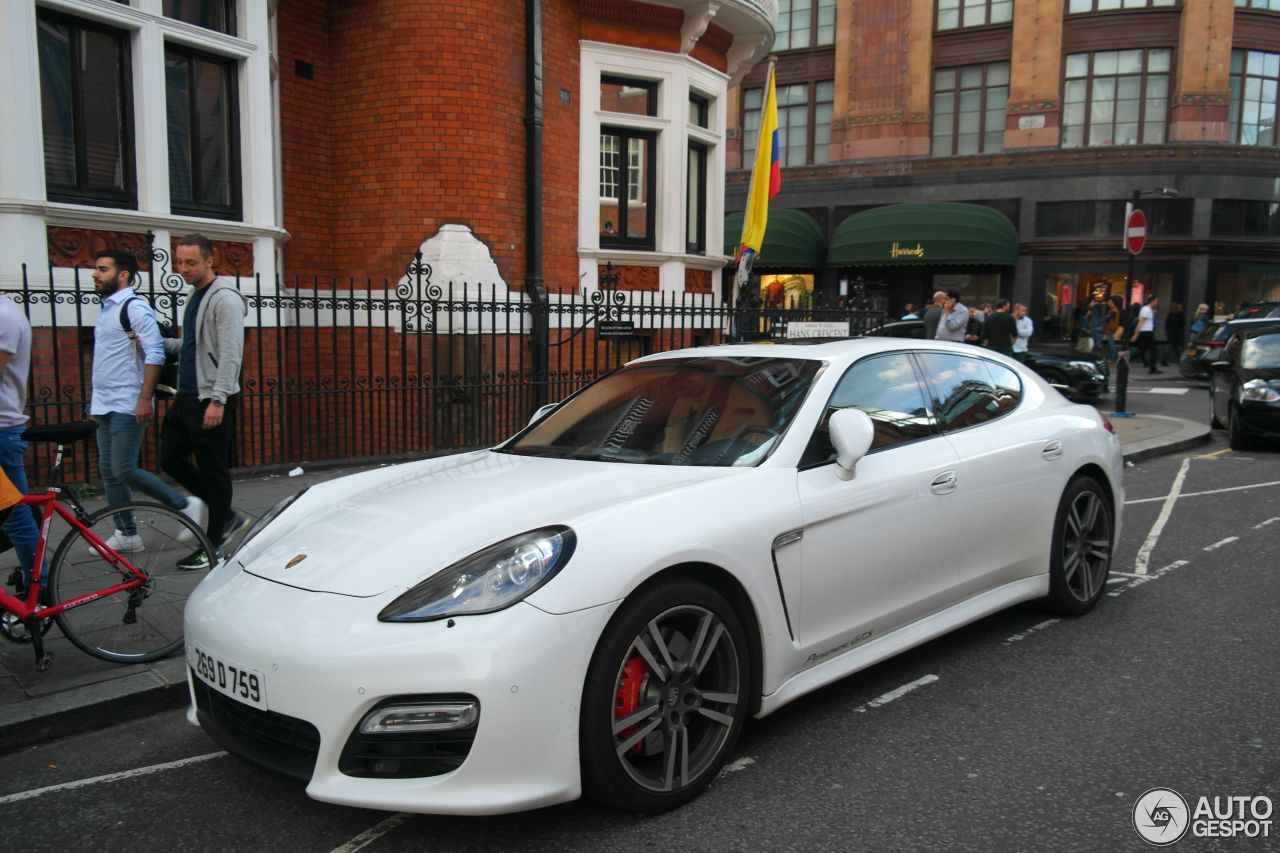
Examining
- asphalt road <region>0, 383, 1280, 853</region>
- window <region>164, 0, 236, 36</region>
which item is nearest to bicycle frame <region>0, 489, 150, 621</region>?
asphalt road <region>0, 383, 1280, 853</region>

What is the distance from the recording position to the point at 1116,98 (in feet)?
88.7

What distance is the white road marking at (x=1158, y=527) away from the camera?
6249 mm

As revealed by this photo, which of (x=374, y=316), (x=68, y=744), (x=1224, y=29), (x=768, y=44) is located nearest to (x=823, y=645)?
(x=68, y=744)

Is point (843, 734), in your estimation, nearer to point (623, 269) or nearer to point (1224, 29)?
point (623, 269)

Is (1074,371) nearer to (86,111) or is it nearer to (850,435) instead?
(850,435)

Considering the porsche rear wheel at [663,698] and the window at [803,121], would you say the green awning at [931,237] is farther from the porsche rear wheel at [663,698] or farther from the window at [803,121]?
the porsche rear wheel at [663,698]

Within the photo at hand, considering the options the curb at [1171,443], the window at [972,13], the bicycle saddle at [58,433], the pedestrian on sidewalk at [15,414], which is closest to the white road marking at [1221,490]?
the curb at [1171,443]

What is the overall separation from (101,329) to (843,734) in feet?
16.0

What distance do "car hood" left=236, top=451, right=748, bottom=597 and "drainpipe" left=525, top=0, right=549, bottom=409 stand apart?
274 inches

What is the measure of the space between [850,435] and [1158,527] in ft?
16.5

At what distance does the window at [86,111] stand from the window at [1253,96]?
28610 mm

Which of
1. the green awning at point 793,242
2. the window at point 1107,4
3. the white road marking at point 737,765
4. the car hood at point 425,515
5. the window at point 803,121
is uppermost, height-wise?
the window at point 1107,4

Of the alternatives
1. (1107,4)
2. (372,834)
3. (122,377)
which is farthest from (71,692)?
(1107,4)

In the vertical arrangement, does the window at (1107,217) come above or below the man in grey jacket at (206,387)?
above
